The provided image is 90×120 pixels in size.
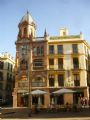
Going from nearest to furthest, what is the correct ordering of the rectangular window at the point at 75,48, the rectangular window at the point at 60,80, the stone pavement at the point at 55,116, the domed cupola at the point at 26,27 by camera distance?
the stone pavement at the point at 55,116 → the rectangular window at the point at 60,80 → the rectangular window at the point at 75,48 → the domed cupola at the point at 26,27

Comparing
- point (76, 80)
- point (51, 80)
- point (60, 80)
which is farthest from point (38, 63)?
point (76, 80)

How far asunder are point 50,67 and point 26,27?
414 inches

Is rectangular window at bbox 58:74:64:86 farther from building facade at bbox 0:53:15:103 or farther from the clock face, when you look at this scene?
building facade at bbox 0:53:15:103

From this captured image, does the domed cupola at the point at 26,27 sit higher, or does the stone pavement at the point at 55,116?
the domed cupola at the point at 26,27

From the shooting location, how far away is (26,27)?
55.8 m

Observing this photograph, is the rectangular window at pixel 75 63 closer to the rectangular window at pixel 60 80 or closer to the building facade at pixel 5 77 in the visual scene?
the rectangular window at pixel 60 80

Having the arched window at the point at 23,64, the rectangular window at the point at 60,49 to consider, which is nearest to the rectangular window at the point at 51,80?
the rectangular window at the point at 60,49

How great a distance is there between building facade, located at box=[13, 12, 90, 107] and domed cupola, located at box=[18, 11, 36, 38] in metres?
0.34

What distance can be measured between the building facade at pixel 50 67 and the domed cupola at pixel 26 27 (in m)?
0.34

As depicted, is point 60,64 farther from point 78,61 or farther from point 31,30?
point 31,30

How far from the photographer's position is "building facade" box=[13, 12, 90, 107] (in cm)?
5116

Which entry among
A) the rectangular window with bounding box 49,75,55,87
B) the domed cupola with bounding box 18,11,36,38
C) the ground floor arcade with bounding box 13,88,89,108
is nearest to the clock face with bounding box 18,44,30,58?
the domed cupola with bounding box 18,11,36,38

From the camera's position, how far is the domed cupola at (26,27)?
5538 cm

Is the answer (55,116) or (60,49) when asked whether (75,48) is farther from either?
(55,116)
